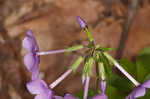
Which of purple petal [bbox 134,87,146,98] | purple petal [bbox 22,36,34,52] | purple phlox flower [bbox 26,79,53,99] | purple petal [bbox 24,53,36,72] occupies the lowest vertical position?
purple petal [bbox 134,87,146,98]

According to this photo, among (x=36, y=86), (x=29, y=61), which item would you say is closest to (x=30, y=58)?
(x=29, y=61)

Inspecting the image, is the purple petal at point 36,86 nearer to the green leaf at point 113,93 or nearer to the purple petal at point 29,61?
the purple petal at point 29,61

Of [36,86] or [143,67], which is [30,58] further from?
[143,67]

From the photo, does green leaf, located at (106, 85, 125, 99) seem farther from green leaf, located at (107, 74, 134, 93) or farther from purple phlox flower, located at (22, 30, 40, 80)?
purple phlox flower, located at (22, 30, 40, 80)

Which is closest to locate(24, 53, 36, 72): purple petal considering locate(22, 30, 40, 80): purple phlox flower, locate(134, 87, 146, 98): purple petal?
locate(22, 30, 40, 80): purple phlox flower

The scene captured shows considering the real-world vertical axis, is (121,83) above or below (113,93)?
above

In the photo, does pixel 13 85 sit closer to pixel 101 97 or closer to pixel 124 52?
pixel 124 52
